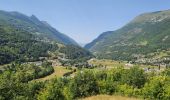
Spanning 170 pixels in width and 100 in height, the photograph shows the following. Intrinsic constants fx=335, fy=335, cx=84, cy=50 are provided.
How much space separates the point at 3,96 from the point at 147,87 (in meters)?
63.0

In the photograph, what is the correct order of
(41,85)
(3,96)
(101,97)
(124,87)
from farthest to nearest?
(41,85)
(124,87)
(3,96)
(101,97)

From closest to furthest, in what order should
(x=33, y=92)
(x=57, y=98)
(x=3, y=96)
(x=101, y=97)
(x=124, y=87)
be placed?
1. (x=101, y=97)
2. (x=3, y=96)
3. (x=57, y=98)
4. (x=124, y=87)
5. (x=33, y=92)

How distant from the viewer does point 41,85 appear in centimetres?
17950

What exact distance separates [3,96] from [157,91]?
6080 cm

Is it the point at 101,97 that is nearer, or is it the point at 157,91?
the point at 101,97

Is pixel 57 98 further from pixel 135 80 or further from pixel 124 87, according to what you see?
pixel 135 80

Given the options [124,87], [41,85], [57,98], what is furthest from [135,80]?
[57,98]

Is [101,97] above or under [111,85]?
above

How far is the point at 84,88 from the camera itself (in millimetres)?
136000

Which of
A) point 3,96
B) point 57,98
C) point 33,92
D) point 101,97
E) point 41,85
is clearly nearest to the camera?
point 101,97

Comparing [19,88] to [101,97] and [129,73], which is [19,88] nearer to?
[129,73]

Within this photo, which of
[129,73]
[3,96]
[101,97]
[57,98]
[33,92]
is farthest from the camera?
[129,73]

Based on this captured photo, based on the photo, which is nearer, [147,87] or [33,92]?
[147,87]

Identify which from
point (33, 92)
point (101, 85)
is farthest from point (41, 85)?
point (101, 85)
